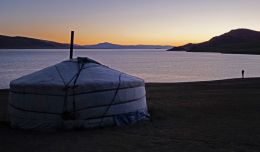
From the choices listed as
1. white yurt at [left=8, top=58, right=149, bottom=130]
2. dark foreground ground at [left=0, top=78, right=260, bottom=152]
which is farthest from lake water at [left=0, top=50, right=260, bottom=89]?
dark foreground ground at [left=0, top=78, right=260, bottom=152]

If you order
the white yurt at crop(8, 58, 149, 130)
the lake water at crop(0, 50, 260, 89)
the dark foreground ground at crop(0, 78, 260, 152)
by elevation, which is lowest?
the lake water at crop(0, 50, 260, 89)

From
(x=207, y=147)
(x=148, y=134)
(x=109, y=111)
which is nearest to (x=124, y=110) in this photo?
(x=109, y=111)

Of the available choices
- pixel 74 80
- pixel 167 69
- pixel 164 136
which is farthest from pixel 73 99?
pixel 167 69

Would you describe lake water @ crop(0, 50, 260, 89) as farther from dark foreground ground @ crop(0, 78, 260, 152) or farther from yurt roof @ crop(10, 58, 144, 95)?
dark foreground ground @ crop(0, 78, 260, 152)

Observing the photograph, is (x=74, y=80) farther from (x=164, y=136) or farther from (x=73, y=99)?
(x=164, y=136)

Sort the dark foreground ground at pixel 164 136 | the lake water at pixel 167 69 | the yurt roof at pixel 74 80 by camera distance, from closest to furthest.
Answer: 1. the dark foreground ground at pixel 164 136
2. the yurt roof at pixel 74 80
3. the lake water at pixel 167 69

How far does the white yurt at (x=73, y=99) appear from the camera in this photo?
9539 millimetres

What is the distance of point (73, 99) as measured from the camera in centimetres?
951

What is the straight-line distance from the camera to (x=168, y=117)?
11453 mm

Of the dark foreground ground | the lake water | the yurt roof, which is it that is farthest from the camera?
the lake water

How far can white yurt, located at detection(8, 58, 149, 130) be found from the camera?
9539mm

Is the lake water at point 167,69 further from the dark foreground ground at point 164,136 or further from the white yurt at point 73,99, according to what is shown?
the dark foreground ground at point 164,136

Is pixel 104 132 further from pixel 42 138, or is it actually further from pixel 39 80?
pixel 39 80

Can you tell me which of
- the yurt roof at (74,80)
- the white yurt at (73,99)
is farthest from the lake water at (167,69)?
the white yurt at (73,99)
